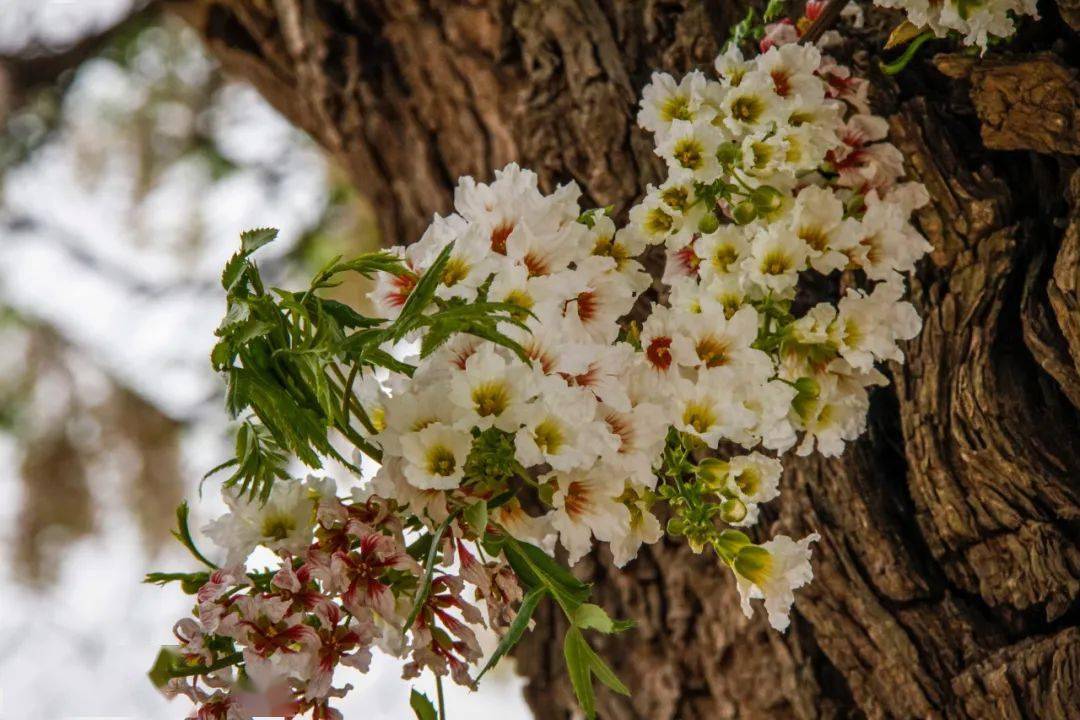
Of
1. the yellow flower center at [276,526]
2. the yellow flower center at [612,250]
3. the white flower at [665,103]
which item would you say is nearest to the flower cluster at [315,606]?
the yellow flower center at [276,526]

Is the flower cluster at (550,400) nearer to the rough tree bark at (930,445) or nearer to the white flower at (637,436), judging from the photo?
the white flower at (637,436)

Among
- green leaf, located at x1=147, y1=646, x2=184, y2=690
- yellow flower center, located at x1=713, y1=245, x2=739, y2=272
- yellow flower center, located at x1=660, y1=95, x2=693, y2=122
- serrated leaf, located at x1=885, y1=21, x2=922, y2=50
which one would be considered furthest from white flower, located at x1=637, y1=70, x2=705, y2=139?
green leaf, located at x1=147, y1=646, x2=184, y2=690

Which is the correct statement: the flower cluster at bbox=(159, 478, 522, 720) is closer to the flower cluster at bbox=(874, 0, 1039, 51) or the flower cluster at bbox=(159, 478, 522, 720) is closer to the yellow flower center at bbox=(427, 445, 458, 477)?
the yellow flower center at bbox=(427, 445, 458, 477)

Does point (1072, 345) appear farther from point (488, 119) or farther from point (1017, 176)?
point (488, 119)

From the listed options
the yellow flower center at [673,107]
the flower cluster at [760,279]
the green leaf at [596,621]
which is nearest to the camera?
the green leaf at [596,621]

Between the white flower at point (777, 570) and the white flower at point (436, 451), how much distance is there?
213mm

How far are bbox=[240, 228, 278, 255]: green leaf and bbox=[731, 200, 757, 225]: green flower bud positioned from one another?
0.35 meters

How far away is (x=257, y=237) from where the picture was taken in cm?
75

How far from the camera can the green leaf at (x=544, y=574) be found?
74 cm

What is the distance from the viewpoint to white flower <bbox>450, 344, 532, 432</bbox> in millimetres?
715

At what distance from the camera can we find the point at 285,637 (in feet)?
2.33

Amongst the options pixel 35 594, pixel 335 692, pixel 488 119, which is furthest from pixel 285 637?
pixel 35 594

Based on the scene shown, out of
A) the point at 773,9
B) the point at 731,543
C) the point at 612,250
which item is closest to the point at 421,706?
the point at 731,543

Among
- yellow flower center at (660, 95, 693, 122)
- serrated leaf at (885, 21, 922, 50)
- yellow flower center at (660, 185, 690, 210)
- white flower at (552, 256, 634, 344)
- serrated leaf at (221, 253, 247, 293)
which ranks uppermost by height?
serrated leaf at (885, 21, 922, 50)
